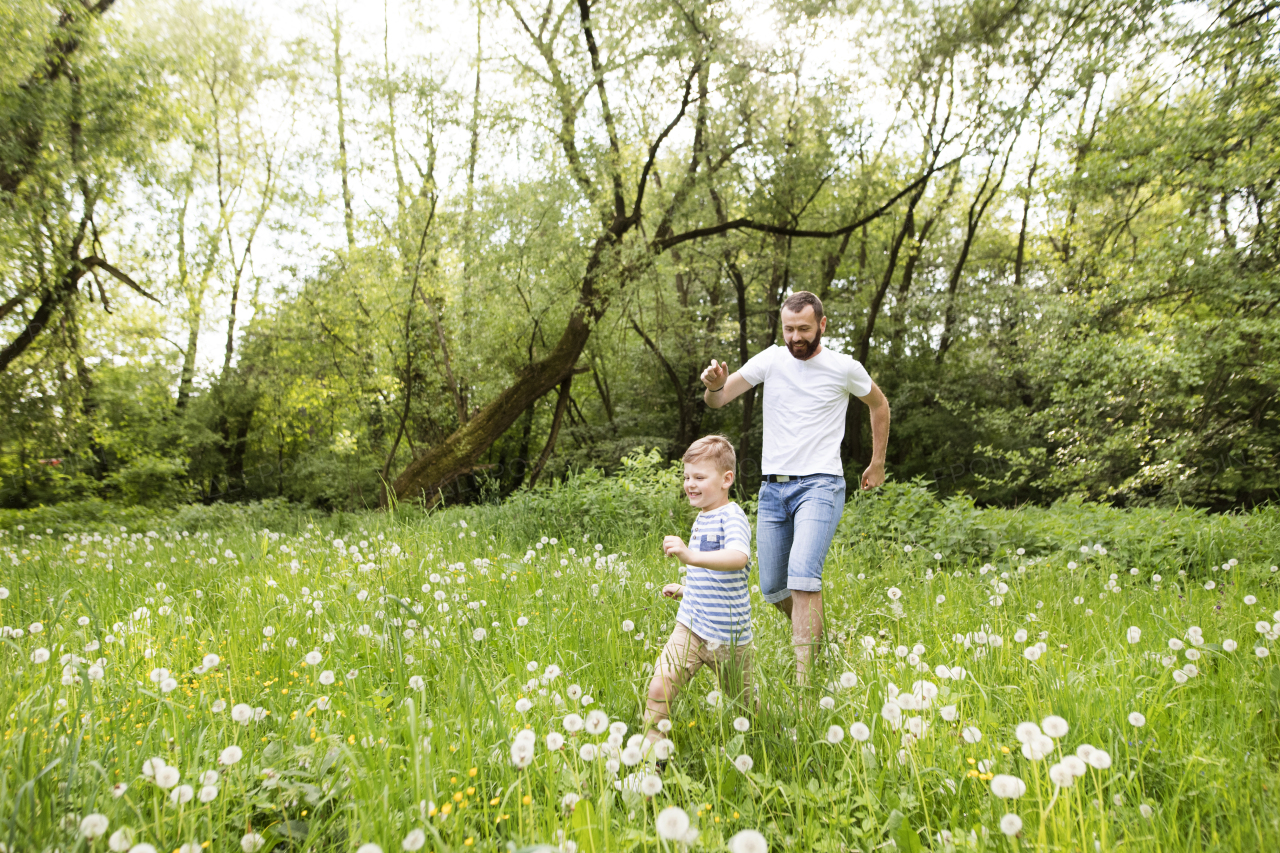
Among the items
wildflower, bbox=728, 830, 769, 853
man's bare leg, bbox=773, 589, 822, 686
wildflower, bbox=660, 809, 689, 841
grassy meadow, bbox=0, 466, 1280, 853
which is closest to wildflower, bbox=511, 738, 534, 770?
grassy meadow, bbox=0, 466, 1280, 853

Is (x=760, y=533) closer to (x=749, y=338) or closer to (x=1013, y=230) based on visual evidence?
(x=749, y=338)

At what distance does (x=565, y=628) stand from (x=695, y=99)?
439 inches

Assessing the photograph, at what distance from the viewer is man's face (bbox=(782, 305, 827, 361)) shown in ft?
11.2

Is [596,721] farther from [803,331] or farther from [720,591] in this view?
[803,331]

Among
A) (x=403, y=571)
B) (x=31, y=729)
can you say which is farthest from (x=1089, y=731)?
(x=403, y=571)

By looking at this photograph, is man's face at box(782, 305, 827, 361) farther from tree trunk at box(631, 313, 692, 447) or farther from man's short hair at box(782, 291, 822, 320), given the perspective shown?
tree trunk at box(631, 313, 692, 447)

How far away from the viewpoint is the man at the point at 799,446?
3342 millimetres

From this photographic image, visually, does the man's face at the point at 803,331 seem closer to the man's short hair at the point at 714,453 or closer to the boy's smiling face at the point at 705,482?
the man's short hair at the point at 714,453

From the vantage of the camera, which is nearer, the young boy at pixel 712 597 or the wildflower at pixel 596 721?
the wildflower at pixel 596 721

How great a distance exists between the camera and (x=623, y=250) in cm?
1227

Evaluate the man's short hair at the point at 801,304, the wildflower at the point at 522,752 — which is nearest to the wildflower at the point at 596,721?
the wildflower at the point at 522,752

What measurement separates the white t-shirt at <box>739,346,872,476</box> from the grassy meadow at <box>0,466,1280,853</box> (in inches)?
37.3

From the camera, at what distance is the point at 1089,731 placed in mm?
2176

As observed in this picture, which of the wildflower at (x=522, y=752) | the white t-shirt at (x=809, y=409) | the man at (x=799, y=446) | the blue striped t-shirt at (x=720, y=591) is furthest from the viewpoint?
the white t-shirt at (x=809, y=409)
